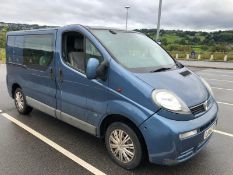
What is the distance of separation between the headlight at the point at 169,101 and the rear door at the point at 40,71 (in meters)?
2.14

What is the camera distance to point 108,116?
13.3ft

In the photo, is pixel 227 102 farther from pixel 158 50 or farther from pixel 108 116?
pixel 108 116

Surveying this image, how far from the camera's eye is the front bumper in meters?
3.39

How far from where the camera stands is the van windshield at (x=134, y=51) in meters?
4.18

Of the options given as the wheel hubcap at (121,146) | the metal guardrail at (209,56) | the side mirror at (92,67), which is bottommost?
the wheel hubcap at (121,146)

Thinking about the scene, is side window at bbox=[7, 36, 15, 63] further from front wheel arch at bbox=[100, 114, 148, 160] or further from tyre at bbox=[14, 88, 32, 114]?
front wheel arch at bbox=[100, 114, 148, 160]

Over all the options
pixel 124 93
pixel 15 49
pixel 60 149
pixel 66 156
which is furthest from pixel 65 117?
pixel 15 49

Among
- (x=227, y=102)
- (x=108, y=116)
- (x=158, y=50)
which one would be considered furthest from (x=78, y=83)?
(x=227, y=102)

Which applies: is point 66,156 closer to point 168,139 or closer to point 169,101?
point 168,139

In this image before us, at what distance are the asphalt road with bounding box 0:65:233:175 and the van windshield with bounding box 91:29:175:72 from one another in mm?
1377

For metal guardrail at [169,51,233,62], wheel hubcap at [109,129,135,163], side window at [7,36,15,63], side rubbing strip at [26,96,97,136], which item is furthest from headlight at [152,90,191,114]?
metal guardrail at [169,51,233,62]

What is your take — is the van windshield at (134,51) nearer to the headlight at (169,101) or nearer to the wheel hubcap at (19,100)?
the headlight at (169,101)

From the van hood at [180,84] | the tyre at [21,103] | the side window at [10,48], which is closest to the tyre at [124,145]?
the van hood at [180,84]

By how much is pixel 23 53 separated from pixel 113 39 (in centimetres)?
242
